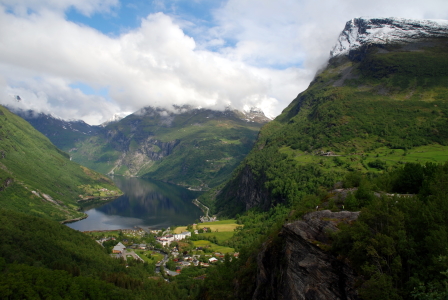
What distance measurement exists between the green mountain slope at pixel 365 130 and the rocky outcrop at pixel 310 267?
225 feet

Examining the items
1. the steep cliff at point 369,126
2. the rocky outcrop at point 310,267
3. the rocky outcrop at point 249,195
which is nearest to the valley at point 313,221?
the rocky outcrop at point 310,267

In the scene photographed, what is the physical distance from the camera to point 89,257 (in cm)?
8794

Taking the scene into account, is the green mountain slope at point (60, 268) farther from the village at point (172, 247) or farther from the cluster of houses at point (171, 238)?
the cluster of houses at point (171, 238)

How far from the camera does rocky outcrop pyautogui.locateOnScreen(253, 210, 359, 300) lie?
2311cm

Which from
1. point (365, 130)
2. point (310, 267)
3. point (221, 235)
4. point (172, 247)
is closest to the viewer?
point (310, 267)

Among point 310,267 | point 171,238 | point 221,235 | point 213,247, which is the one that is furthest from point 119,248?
point 310,267

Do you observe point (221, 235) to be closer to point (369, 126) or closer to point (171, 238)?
point (171, 238)

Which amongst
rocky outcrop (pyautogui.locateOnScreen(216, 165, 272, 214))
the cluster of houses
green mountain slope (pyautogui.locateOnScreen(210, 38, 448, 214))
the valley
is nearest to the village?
the cluster of houses

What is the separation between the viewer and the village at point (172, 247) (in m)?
93.4

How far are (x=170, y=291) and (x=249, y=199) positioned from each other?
95690 millimetres

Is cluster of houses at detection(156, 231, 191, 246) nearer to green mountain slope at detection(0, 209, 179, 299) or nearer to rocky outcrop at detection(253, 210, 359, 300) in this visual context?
green mountain slope at detection(0, 209, 179, 299)

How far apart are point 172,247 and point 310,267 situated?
304 feet

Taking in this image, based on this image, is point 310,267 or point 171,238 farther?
point 171,238

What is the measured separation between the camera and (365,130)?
130m
